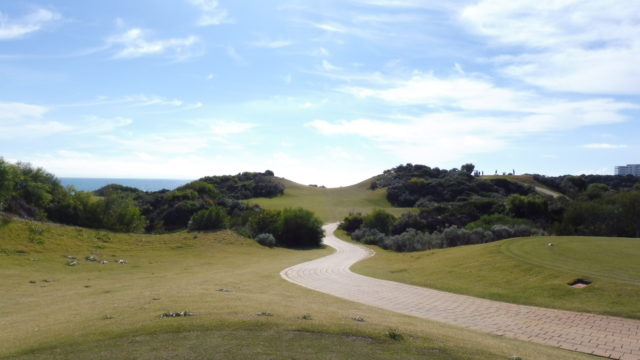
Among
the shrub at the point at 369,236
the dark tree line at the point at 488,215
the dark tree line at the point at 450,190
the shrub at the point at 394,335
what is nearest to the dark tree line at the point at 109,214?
the shrub at the point at 369,236

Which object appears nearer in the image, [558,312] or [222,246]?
[558,312]

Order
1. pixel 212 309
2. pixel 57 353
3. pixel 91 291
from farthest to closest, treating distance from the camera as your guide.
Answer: pixel 91 291 → pixel 212 309 → pixel 57 353

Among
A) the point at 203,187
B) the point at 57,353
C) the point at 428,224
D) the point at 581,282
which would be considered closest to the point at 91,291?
the point at 57,353

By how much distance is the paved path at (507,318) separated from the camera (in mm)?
10414

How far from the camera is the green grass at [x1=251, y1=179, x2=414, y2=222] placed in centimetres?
9088

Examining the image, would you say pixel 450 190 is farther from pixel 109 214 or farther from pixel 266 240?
pixel 109 214

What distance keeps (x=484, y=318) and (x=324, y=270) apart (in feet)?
48.1

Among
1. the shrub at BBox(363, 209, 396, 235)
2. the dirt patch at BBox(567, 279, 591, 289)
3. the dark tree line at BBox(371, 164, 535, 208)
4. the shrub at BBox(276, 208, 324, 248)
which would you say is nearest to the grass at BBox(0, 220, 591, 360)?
the dirt patch at BBox(567, 279, 591, 289)

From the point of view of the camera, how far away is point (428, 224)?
56969 mm

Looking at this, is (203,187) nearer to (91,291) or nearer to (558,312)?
(91,291)

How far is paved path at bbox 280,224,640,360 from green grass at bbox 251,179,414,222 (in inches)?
2549

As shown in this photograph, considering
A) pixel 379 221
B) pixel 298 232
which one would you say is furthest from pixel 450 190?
pixel 298 232

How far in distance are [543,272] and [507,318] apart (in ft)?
17.0

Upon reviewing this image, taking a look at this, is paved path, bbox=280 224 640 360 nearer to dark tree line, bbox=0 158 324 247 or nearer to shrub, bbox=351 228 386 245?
dark tree line, bbox=0 158 324 247
